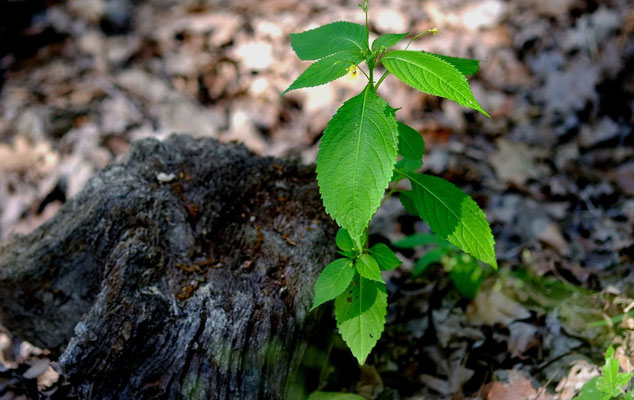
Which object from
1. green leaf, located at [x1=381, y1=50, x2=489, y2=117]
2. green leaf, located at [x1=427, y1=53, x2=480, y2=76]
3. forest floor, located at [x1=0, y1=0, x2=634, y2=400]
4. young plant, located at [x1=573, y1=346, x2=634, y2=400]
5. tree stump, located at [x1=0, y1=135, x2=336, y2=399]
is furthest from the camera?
forest floor, located at [x1=0, y1=0, x2=634, y2=400]

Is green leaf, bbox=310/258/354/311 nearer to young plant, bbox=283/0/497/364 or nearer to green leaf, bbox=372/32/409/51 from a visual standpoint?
young plant, bbox=283/0/497/364

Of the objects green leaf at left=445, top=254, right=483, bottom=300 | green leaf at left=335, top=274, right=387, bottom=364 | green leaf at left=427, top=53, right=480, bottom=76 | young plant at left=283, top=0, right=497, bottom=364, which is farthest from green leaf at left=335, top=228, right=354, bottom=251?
green leaf at left=445, top=254, right=483, bottom=300

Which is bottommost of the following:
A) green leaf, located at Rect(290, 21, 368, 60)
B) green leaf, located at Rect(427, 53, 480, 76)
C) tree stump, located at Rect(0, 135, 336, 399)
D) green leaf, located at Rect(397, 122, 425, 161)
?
tree stump, located at Rect(0, 135, 336, 399)

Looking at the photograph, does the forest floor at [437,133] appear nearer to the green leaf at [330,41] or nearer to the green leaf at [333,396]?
the green leaf at [333,396]

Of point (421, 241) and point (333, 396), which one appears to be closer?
point (333, 396)

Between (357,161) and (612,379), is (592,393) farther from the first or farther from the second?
(357,161)

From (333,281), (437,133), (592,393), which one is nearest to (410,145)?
(333,281)

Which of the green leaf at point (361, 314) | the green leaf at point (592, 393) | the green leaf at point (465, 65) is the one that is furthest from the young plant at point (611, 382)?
the green leaf at point (465, 65)

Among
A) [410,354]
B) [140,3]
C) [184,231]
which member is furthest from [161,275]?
[140,3]
